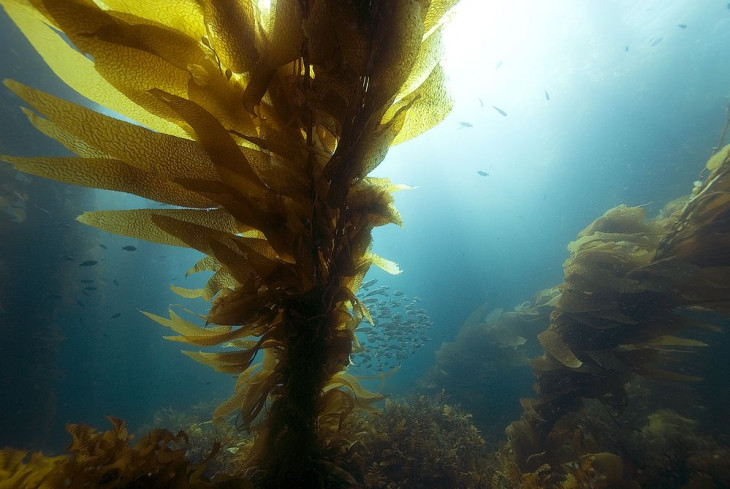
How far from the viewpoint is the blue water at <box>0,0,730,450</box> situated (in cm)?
1139

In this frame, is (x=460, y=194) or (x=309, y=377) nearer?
(x=309, y=377)

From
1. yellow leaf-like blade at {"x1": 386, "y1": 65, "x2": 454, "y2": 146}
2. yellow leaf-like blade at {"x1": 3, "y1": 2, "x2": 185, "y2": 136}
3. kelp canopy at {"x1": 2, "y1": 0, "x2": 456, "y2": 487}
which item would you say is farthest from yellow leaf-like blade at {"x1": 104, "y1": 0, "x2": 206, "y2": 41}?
yellow leaf-like blade at {"x1": 386, "y1": 65, "x2": 454, "y2": 146}

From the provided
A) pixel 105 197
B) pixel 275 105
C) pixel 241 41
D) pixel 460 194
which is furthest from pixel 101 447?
pixel 460 194

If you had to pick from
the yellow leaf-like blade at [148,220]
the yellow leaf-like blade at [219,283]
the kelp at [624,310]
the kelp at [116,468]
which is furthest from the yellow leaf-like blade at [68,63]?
the kelp at [624,310]

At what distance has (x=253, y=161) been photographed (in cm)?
101

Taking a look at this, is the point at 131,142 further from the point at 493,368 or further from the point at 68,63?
the point at 493,368

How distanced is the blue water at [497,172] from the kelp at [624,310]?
26.6 feet

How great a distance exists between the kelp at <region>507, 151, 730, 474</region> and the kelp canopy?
11.3 feet

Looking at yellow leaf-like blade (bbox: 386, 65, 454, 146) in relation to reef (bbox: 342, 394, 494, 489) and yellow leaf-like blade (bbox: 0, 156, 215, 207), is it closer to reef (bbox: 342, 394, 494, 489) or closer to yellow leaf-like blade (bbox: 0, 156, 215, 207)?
yellow leaf-like blade (bbox: 0, 156, 215, 207)

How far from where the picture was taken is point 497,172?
49.9 m

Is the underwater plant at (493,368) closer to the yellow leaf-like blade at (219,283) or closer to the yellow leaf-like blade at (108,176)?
the yellow leaf-like blade at (219,283)

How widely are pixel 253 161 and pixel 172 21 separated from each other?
1.73 ft

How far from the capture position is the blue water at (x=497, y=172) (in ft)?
37.4

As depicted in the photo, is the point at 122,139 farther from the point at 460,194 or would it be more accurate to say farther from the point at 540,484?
the point at 460,194
